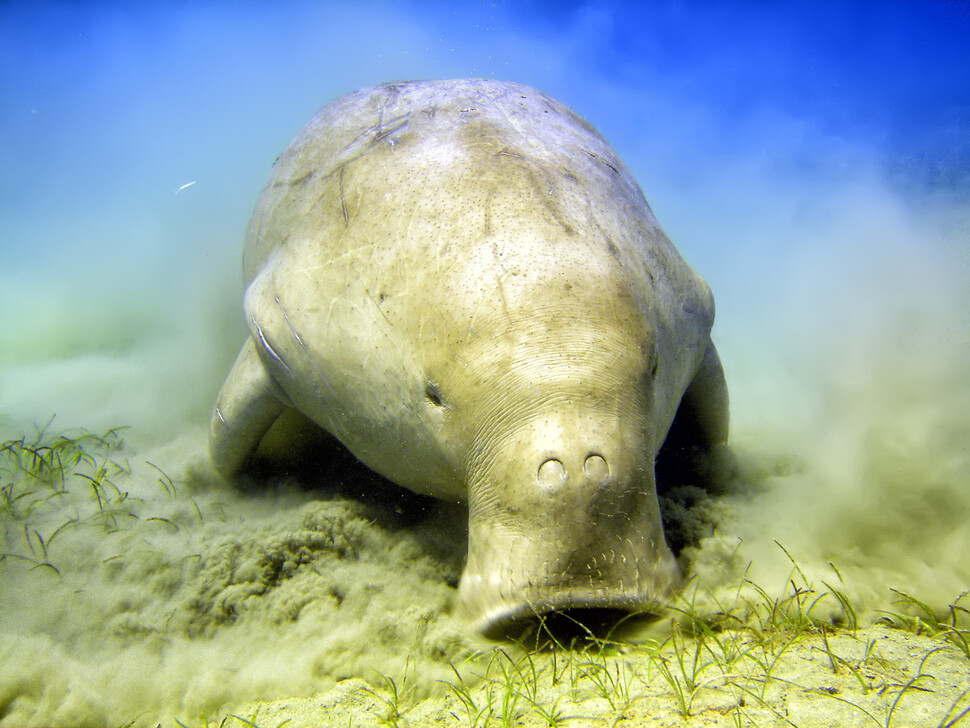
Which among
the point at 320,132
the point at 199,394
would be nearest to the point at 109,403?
the point at 199,394

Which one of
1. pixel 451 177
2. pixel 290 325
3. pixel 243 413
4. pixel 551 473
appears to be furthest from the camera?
pixel 243 413

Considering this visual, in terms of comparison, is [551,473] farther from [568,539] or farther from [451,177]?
[451,177]

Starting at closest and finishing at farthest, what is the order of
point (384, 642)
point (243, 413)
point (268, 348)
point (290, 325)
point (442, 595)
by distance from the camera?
point (384, 642), point (442, 595), point (290, 325), point (268, 348), point (243, 413)

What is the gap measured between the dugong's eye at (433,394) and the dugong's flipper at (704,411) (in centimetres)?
197

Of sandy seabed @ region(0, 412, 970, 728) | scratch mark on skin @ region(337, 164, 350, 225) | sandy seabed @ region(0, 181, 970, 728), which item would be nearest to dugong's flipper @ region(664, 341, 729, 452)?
sandy seabed @ region(0, 181, 970, 728)

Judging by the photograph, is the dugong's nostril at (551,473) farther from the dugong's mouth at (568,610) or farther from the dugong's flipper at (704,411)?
the dugong's flipper at (704,411)

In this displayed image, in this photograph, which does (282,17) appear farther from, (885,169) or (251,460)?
(251,460)

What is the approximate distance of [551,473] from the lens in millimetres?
1791

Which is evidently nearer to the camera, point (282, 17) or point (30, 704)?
point (30, 704)

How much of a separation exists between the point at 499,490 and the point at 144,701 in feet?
4.97

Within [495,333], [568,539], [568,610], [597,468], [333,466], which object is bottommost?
[333,466]

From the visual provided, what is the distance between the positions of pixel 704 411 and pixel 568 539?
2.25 m

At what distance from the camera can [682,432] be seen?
3.84 metres

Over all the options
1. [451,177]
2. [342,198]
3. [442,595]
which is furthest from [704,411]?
[342,198]
